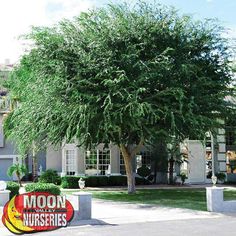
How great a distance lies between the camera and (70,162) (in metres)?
30.6

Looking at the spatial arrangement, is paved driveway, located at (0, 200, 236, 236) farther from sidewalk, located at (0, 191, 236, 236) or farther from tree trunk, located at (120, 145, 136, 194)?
tree trunk, located at (120, 145, 136, 194)

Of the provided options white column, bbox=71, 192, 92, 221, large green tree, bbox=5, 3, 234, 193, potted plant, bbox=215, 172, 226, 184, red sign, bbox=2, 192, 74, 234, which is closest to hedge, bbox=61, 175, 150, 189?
potted plant, bbox=215, 172, 226, 184

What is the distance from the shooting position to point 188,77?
1981cm

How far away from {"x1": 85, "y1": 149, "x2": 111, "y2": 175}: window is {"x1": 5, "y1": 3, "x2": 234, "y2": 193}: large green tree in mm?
9064

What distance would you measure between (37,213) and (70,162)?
1769cm

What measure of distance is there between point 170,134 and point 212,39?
5237 mm

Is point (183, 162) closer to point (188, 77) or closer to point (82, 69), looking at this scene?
point (188, 77)

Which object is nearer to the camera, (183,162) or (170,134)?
(170,134)

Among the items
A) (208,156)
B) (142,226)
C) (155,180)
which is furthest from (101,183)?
(142,226)

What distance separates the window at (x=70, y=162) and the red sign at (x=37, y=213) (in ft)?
51.4

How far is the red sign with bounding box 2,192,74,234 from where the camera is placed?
39.7ft

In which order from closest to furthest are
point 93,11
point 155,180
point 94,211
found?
1. point 94,211
2. point 93,11
3. point 155,180

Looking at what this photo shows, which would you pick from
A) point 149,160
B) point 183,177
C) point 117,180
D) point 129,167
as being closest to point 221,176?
point 183,177

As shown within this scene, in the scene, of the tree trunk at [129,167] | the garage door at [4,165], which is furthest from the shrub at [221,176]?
the garage door at [4,165]
